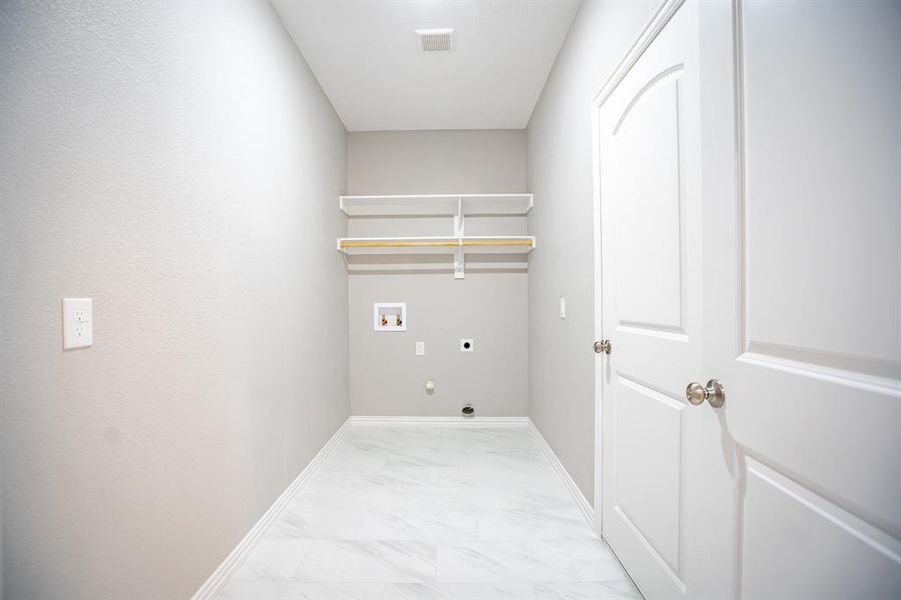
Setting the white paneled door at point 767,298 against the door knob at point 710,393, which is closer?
the white paneled door at point 767,298

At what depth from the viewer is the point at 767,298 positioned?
812mm

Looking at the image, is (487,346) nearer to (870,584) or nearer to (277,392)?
(277,392)

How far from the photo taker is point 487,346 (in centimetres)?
332

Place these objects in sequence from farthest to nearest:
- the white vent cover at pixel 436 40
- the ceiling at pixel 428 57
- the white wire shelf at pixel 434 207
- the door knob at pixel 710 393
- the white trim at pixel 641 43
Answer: the white wire shelf at pixel 434 207 < the white vent cover at pixel 436 40 < the ceiling at pixel 428 57 < the white trim at pixel 641 43 < the door knob at pixel 710 393

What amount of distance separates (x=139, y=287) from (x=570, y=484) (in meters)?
2.16

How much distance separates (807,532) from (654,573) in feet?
2.41

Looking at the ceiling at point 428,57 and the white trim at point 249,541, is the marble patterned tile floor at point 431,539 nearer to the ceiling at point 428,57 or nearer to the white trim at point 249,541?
the white trim at point 249,541

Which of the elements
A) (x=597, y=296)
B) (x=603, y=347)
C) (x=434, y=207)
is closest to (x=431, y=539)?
(x=603, y=347)

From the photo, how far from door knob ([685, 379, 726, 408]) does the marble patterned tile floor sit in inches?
37.6

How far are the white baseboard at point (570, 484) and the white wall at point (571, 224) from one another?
1.9 inches

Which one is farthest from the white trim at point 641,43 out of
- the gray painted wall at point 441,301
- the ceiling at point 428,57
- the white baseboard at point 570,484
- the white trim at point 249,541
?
the white trim at point 249,541

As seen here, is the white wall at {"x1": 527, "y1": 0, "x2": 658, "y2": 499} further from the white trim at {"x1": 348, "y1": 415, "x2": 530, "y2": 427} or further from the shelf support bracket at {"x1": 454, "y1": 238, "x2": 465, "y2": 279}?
the shelf support bracket at {"x1": 454, "y1": 238, "x2": 465, "y2": 279}

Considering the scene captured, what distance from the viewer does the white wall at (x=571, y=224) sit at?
1.68m

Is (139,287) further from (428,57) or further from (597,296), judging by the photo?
(428,57)
